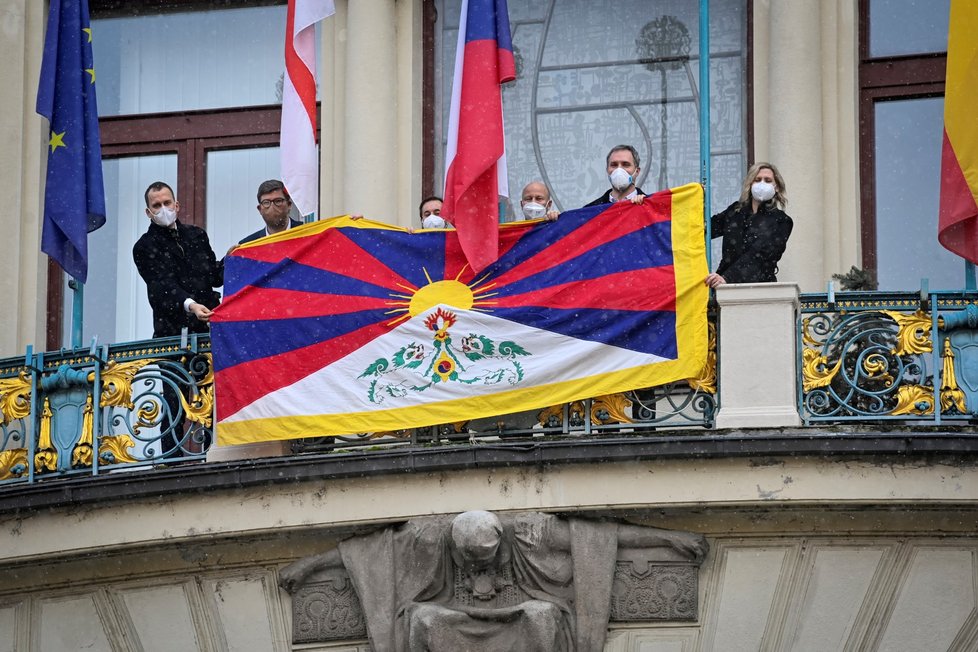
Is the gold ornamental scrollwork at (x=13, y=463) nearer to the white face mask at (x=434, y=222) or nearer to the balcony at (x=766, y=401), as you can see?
the balcony at (x=766, y=401)

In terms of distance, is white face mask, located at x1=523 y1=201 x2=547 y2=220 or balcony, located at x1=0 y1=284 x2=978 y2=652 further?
white face mask, located at x1=523 y1=201 x2=547 y2=220

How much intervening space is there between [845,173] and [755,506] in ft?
10.7

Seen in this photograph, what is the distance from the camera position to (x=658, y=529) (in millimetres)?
15586

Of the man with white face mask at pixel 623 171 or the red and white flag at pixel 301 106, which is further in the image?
the red and white flag at pixel 301 106

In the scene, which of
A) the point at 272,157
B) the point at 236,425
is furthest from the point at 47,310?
the point at 236,425

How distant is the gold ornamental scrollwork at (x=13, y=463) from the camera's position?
53.9ft

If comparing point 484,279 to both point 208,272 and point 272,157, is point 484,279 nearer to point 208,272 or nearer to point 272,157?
point 208,272

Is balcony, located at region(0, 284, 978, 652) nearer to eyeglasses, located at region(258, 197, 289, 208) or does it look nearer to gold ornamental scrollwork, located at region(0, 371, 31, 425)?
gold ornamental scrollwork, located at region(0, 371, 31, 425)

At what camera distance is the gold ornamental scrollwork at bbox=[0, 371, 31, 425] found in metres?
16.6

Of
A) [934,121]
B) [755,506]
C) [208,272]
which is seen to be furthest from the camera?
[934,121]

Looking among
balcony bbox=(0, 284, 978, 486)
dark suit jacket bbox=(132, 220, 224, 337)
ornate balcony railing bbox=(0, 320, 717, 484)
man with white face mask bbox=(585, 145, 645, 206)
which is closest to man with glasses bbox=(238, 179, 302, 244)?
dark suit jacket bbox=(132, 220, 224, 337)

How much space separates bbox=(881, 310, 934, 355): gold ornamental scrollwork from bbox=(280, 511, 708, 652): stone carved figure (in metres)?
1.62

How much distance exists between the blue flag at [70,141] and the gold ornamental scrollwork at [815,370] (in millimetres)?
4702


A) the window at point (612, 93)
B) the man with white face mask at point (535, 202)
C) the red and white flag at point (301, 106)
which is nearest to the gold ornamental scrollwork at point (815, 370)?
the man with white face mask at point (535, 202)
